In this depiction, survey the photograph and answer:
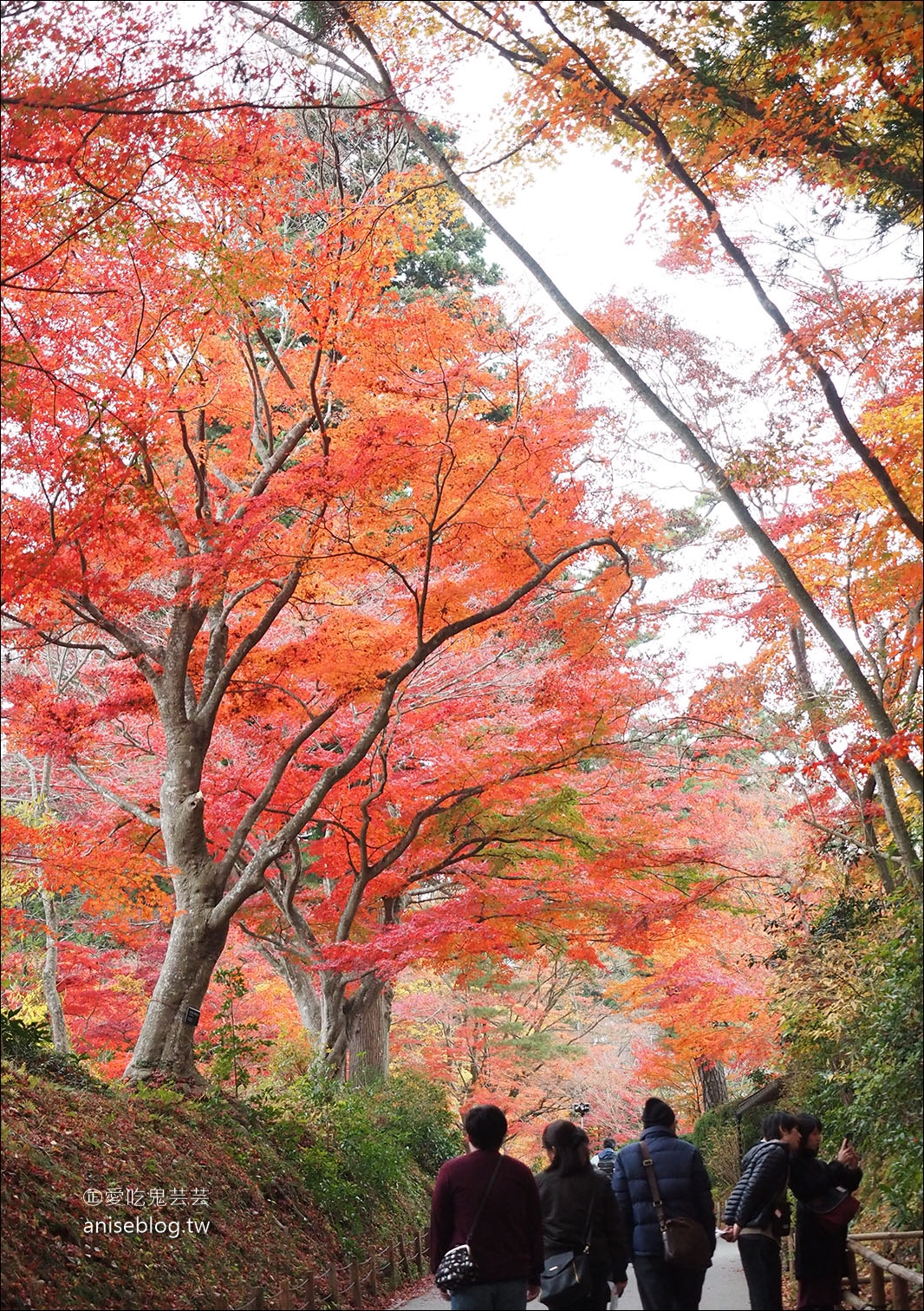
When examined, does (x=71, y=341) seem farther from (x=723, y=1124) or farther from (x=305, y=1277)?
(x=723, y=1124)

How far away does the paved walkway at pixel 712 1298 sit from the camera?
30.7ft

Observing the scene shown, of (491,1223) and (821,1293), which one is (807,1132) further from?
(491,1223)

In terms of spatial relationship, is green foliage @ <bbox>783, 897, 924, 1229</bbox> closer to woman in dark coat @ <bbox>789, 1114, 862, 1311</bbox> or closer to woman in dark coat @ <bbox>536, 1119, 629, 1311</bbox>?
woman in dark coat @ <bbox>789, 1114, 862, 1311</bbox>

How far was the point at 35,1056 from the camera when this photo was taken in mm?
9352

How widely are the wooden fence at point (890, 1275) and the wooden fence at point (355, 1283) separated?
148 inches

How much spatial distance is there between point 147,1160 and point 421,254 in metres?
18.5

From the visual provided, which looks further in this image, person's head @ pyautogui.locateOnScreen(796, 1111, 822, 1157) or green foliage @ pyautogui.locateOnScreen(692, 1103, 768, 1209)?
green foliage @ pyautogui.locateOnScreen(692, 1103, 768, 1209)

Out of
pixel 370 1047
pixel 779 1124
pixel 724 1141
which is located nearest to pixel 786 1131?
pixel 779 1124

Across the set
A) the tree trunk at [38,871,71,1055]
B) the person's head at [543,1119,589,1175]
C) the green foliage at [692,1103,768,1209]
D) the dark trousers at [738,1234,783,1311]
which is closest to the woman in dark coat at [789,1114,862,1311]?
the dark trousers at [738,1234,783,1311]

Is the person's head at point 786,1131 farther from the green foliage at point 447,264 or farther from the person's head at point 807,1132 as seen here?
the green foliage at point 447,264

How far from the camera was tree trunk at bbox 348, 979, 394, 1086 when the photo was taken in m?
16.1

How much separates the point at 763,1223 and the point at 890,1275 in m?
1.80

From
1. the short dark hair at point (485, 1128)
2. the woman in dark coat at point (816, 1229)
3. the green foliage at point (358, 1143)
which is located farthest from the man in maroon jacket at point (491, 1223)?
the green foliage at point (358, 1143)

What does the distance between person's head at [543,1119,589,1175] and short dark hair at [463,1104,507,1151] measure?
0.50 meters
